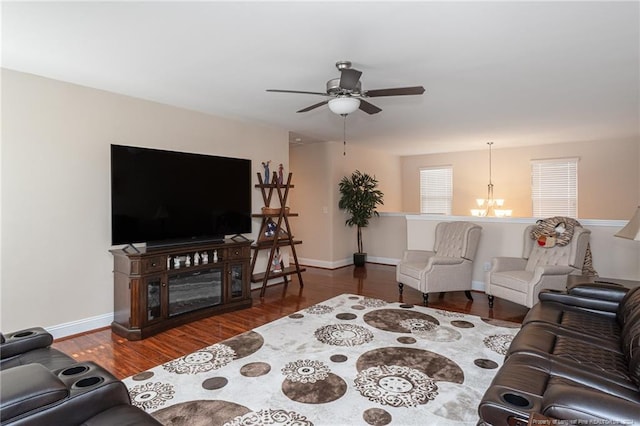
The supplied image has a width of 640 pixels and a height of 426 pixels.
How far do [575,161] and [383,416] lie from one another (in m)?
7.15

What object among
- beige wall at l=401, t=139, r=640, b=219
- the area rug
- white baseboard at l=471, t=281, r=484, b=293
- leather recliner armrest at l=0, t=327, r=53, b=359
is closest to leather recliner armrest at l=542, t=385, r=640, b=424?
the area rug

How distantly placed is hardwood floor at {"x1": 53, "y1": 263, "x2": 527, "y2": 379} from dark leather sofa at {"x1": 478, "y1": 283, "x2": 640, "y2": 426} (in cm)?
143

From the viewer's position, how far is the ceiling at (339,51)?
86.7 inches

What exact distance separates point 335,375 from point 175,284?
2.17m

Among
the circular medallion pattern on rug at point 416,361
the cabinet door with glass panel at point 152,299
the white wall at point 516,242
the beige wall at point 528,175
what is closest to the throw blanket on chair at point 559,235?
the white wall at point 516,242

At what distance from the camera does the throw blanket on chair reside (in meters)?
4.39

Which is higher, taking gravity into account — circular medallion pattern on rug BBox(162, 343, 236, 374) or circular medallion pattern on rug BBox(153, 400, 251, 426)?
circular medallion pattern on rug BBox(162, 343, 236, 374)

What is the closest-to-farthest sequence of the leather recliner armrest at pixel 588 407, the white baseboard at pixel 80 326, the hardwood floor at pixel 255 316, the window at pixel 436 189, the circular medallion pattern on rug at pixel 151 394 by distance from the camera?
1. the leather recliner armrest at pixel 588 407
2. the circular medallion pattern on rug at pixel 151 394
3. the hardwood floor at pixel 255 316
4. the white baseboard at pixel 80 326
5. the window at pixel 436 189

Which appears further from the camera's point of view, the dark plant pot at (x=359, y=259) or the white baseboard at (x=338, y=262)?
the dark plant pot at (x=359, y=259)

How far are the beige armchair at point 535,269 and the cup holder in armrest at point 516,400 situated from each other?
9.38ft

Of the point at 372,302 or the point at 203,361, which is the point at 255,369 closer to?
the point at 203,361

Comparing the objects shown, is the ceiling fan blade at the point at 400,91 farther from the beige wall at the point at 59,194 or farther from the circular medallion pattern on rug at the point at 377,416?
the beige wall at the point at 59,194

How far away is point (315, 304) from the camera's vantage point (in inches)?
182

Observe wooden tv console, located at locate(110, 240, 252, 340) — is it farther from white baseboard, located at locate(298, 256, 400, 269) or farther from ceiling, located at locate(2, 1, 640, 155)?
white baseboard, located at locate(298, 256, 400, 269)
